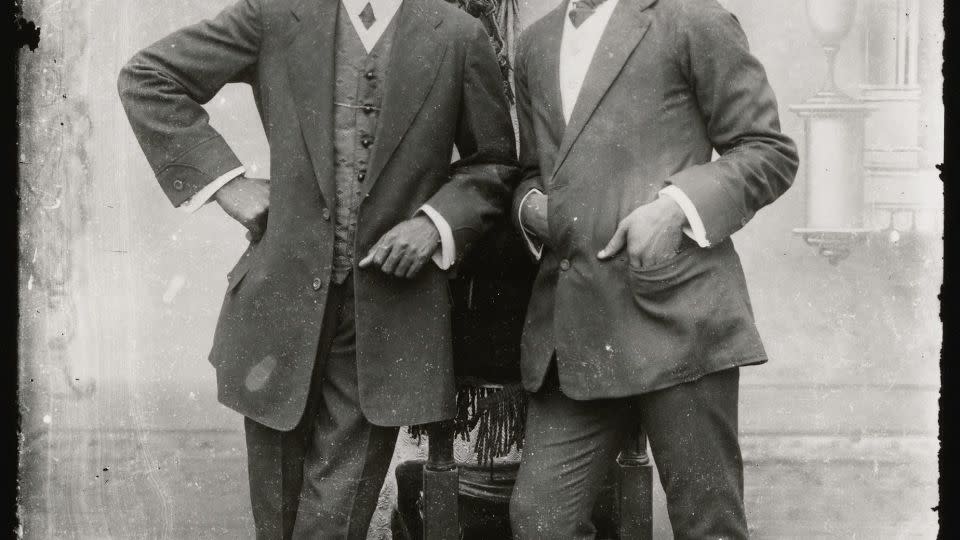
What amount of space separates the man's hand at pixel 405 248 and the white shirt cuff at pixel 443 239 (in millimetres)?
14

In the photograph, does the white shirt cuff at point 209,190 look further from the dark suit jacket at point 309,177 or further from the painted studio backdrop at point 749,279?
the painted studio backdrop at point 749,279

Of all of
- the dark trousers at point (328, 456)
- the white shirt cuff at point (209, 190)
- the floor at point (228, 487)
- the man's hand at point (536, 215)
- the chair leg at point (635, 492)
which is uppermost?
the white shirt cuff at point (209, 190)

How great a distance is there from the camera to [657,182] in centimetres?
242

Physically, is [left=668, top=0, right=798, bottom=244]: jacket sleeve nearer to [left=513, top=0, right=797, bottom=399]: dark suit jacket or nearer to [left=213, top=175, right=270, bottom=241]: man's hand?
[left=513, top=0, right=797, bottom=399]: dark suit jacket

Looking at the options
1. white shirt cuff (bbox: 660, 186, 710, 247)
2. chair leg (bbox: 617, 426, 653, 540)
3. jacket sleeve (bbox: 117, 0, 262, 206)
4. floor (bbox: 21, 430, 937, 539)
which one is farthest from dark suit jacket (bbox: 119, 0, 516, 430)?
floor (bbox: 21, 430, 937, 539)

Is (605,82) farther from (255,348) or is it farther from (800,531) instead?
(800,531)

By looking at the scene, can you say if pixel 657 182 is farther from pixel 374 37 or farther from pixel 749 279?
pixel 749 279

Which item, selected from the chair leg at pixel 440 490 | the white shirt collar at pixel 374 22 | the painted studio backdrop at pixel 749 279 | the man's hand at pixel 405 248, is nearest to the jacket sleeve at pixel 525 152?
the man's hand at pixel 405 248

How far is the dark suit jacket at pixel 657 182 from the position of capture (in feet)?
7.74

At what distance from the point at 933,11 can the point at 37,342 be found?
451 centimetres

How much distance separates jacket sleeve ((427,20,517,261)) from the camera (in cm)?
258

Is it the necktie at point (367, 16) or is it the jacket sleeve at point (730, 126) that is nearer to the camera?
the jacket sleeve at point (730, 126)

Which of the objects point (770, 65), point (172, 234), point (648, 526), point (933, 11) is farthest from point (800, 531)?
point (172, 234)

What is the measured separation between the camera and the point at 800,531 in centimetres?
404
